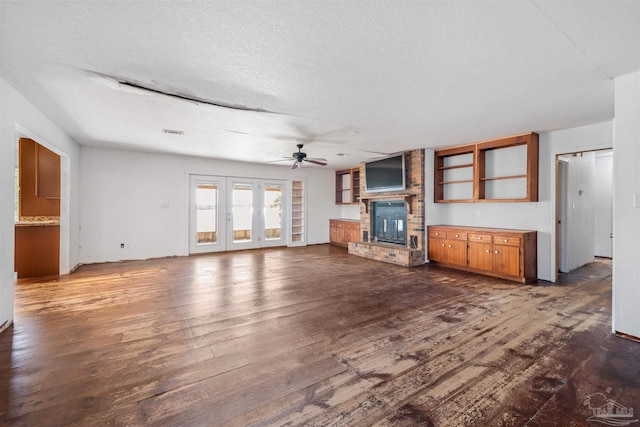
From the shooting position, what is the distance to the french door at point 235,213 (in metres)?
7.45

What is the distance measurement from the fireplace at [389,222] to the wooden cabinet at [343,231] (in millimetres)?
1006

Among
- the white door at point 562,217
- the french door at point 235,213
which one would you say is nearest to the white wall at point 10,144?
the french door at point 235,213

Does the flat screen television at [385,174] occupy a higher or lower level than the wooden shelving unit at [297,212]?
higher

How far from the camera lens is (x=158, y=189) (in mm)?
6848

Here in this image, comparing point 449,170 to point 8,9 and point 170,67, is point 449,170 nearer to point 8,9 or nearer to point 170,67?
point 170,67

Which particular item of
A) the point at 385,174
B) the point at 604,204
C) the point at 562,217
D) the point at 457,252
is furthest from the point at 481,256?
the point at 604,204

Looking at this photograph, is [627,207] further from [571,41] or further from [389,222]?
[389,222]

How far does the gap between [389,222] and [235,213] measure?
4.29 metres

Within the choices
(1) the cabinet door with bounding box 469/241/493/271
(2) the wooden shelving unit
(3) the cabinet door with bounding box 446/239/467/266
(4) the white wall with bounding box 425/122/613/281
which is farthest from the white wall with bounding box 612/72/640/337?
(2) the wooden shelving unit

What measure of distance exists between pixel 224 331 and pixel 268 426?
4.64 feet

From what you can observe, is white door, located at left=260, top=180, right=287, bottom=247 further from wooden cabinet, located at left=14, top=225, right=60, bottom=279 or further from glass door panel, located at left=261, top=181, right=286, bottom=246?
wooden cabinet, located at left=14, top=225, right=60, bottom=279

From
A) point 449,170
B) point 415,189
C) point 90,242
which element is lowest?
point 90,242

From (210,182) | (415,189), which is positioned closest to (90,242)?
(210,182)

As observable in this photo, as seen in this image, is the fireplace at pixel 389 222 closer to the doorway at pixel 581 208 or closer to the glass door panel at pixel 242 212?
the doorway at pixel 581 208
